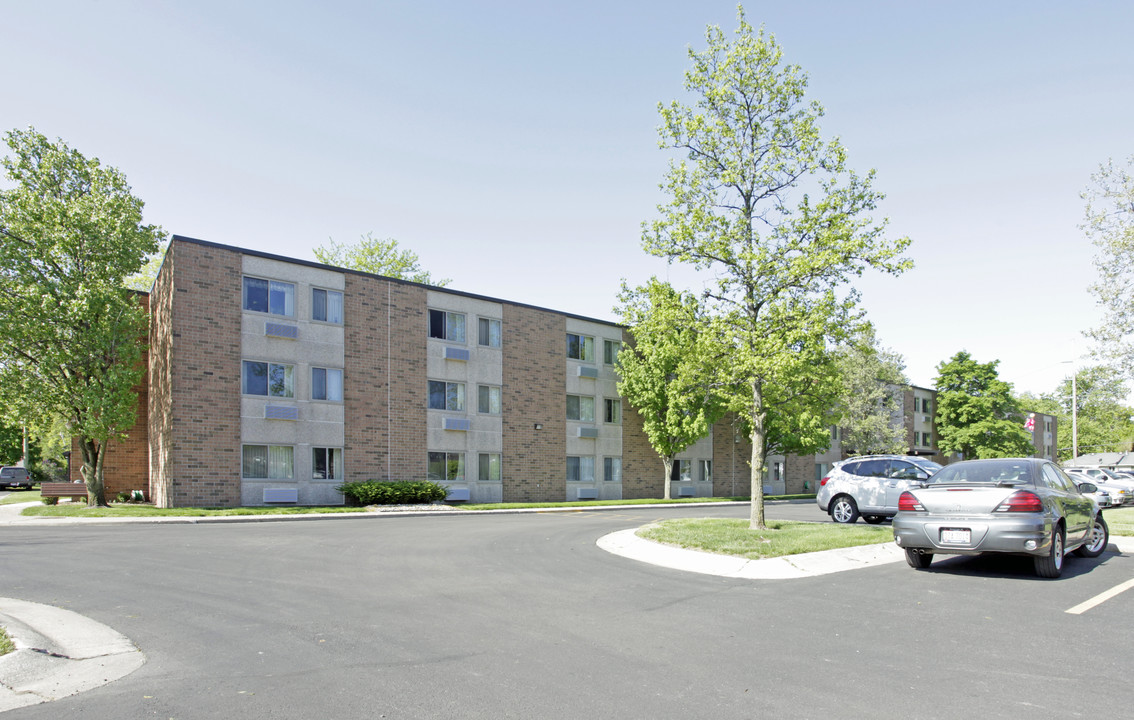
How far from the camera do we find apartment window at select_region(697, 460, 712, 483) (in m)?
40.2

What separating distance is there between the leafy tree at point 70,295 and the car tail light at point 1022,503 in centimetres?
2395

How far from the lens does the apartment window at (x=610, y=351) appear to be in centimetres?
3619

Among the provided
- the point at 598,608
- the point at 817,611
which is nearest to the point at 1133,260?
the point at 817,611

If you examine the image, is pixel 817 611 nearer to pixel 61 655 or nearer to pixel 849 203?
pixel 61 655

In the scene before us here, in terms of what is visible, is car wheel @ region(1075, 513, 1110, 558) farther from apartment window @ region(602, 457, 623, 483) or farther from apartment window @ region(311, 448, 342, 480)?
apartment window @ region(602, 457, 623, 483)

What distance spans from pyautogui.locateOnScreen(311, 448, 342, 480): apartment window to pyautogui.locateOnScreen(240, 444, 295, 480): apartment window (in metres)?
0.77

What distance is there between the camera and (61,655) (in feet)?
18.5

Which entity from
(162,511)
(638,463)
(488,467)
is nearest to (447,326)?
(488,467)

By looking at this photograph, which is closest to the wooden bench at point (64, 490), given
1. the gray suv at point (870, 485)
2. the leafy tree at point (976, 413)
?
the gray suv at point (870, 485)

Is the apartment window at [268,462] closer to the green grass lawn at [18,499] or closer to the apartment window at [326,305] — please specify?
the apartment window at [326,305]

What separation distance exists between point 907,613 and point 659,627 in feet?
8.64

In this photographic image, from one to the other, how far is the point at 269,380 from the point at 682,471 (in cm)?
2270

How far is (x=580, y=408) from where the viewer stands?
34906 mm

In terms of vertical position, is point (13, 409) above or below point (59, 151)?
below
